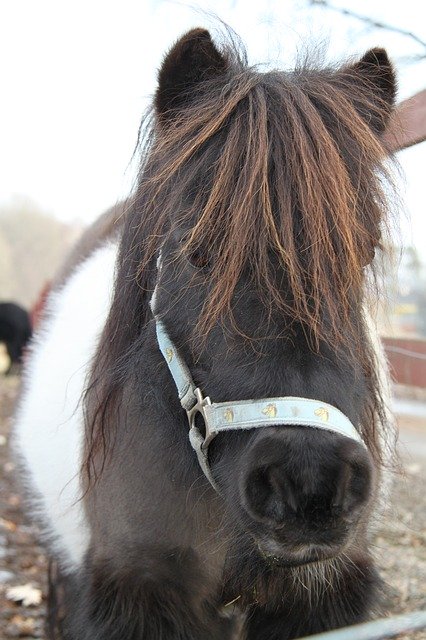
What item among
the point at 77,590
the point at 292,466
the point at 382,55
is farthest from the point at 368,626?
the point at 382,55

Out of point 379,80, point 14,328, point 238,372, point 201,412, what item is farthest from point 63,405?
point 14,328

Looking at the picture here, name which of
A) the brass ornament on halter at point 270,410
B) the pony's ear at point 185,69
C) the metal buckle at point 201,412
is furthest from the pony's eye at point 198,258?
the pony's ear at point 185,69

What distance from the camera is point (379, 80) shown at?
7.75 feet

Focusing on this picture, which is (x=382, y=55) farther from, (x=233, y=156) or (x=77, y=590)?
(x=77, y=590)

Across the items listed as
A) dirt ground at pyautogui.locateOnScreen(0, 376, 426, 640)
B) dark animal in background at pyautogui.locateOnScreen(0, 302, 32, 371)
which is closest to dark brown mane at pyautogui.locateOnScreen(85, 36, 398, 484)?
dirt ground at pyautogui.locateOnScreen(0, 376, 426, 640)

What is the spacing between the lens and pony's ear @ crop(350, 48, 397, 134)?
2.29 m

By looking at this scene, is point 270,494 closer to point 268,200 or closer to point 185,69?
point 268,200

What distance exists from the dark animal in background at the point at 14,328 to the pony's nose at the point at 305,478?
29.6 feet

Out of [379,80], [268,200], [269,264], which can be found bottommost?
[269,264]

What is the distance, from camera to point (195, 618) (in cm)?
229

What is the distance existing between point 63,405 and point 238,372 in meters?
1.45

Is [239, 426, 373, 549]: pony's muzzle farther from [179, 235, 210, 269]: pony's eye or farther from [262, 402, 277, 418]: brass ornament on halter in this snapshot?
[179, 235, 210, 269]: pony's eye

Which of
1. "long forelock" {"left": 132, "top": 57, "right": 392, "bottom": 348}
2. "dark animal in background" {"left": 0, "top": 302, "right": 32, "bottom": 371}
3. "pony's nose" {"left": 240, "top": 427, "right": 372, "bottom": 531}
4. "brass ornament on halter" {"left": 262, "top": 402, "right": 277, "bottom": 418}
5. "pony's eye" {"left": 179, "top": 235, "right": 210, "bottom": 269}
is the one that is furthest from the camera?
"dark animal in background" {"left": 0, "top": 302, "right": 32, "bottom": 371}

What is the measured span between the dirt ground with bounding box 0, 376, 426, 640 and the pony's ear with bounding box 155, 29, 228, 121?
1.77 meters
